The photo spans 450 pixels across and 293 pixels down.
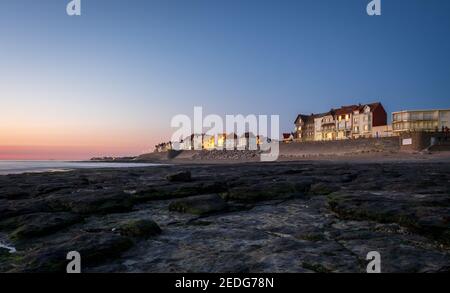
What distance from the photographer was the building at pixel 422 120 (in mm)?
99500

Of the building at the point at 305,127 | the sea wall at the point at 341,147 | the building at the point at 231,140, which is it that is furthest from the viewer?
the building at the point at 231,140

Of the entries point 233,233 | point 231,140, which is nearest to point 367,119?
point 231,140

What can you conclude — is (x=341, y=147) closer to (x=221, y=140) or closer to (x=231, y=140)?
(x=231, y=140)

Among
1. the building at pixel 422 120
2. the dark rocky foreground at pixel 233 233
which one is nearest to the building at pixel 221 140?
the building at pixel 422 120

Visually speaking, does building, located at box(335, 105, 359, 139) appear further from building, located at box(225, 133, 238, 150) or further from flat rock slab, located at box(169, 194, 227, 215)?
flat rock slab, located at box(169, 194, 227, 215)

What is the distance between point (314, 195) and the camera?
11273 mm

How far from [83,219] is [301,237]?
5347mm

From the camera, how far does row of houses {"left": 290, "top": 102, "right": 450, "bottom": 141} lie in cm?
10100

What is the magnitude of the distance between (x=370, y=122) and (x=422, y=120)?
15080 millimetres

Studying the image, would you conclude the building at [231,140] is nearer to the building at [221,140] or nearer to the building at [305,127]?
the building at [221,140]

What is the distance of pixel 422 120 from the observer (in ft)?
337

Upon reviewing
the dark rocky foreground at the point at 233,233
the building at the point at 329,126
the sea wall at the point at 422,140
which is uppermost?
the building at the point at 329,126

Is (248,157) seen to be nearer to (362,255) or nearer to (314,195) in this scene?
(314,195)
